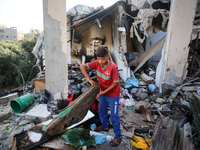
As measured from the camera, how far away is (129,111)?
423 cm

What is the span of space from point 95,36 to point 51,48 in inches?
186

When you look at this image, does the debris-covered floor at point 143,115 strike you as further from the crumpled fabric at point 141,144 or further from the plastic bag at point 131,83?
the crumpled fabric at point 141,144

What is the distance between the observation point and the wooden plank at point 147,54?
A: 575 cm

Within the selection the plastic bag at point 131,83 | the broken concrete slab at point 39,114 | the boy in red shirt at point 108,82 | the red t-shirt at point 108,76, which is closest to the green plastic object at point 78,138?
the boy in red shirt at point 108,82

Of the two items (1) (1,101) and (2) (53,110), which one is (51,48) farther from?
(1) (1,101)

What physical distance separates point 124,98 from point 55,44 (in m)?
3.30

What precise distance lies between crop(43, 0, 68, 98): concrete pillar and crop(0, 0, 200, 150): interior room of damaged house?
0.03m

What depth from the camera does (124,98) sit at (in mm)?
4996

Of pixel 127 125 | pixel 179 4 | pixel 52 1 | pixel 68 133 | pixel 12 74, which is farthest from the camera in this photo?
pixel 12 74

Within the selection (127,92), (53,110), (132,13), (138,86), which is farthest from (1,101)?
(132,13)

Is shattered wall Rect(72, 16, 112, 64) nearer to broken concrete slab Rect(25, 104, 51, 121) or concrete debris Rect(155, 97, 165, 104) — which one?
concrete debris Rect(155, 97, 165, 104)

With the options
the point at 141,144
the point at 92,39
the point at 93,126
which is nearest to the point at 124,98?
the point at 93,126

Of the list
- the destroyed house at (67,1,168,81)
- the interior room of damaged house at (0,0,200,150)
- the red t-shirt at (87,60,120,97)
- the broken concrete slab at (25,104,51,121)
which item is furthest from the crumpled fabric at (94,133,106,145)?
the destroyed house at (67,1,168,81)

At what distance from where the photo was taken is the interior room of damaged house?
2.22 m
